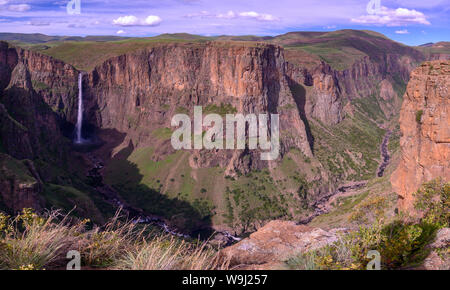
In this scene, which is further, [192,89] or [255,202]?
[192,89]

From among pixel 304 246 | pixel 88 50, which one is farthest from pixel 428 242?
pixel 88 50

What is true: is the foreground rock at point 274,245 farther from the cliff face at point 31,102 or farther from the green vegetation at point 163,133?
the green vegetation at point 163,133

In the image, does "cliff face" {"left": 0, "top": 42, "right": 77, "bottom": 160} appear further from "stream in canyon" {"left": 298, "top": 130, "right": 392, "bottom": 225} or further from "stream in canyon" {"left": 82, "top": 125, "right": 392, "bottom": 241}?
"stream in canyon" {"left": 298, "top": 130, "right": 392, "bottom": 225}

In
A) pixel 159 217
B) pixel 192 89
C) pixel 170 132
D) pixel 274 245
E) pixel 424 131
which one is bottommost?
pixel 159 217

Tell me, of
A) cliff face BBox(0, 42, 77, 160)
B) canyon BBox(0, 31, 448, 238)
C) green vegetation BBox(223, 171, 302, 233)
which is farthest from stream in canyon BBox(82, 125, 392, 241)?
cliff face BBox(0, 42, 77, 160)

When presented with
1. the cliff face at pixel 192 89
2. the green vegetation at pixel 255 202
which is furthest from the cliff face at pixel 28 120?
the green vegetation at pixel 255 202

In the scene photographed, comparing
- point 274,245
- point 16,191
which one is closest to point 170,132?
point 16,191

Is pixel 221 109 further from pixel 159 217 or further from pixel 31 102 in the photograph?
pixel 31 102
